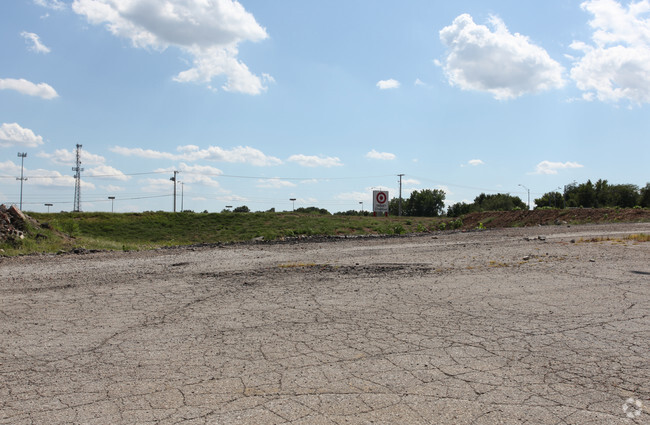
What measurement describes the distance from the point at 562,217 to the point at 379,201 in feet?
87.4

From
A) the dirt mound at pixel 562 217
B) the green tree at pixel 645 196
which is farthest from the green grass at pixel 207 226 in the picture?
the green tree at pixel 645 196

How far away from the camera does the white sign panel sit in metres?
55.6

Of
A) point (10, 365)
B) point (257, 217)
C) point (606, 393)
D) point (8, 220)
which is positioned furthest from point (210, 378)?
point (257, 217)

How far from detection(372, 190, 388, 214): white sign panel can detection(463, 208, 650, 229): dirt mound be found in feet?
59.0

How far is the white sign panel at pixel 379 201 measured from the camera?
55625 mm

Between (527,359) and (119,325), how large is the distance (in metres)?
5.01

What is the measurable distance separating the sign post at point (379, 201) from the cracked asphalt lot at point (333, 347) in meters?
44.9

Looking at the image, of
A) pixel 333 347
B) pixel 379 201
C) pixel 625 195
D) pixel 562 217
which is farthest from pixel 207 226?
pixel 625 195

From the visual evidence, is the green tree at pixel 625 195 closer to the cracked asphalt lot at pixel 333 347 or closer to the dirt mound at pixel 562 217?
the dirt mound at pixel 562 217

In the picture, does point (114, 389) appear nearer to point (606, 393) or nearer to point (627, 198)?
point (606, 393)

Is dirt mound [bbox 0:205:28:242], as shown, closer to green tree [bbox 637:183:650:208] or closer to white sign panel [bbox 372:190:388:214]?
white sign panel [bbox 372:190:388:214]

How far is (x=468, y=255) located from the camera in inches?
531

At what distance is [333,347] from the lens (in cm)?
529

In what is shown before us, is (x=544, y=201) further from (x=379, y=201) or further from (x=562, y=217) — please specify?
(x=562, y=217)
